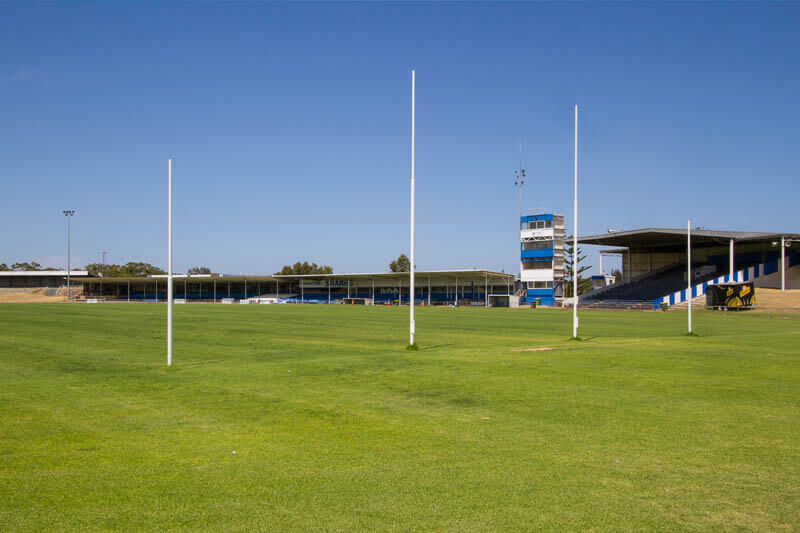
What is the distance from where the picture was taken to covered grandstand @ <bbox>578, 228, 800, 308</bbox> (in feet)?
216

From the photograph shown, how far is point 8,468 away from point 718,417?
8482mm

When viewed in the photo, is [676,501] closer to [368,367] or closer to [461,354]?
[368,367]

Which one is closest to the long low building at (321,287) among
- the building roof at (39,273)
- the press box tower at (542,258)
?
the building roof at (39,273)

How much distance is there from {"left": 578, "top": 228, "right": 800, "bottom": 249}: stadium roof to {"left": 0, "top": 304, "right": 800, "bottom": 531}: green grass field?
55982mm

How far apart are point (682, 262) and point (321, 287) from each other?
202 ft

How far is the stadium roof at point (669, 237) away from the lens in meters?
64.8

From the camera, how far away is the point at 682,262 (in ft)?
270

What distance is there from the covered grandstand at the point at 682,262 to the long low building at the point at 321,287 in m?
17.5

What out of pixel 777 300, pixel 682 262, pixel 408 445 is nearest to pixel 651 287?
pixel 682 262

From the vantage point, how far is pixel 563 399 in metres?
10.3

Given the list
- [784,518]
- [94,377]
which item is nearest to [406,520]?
[784,518]

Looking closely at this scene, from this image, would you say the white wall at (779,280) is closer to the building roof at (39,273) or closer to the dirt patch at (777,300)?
the dirt patch at (777,300)

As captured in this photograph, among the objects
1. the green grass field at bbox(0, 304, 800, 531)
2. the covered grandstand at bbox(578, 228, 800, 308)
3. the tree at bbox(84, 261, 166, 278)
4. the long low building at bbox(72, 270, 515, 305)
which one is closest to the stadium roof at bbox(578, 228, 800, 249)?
the covered grandstand at bbox(578, 228, 800, 308)

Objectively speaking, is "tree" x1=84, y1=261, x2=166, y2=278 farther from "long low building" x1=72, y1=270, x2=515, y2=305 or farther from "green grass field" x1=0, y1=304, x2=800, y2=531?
"green grass field" x1=0, y1=304, x2=800, y2=531
